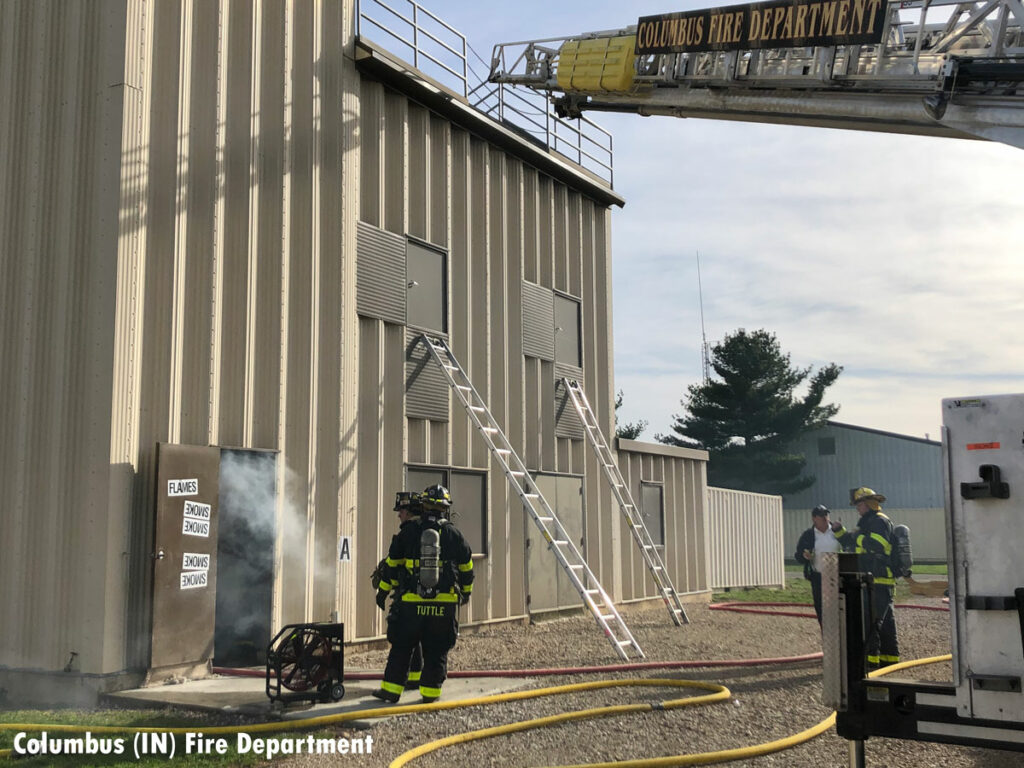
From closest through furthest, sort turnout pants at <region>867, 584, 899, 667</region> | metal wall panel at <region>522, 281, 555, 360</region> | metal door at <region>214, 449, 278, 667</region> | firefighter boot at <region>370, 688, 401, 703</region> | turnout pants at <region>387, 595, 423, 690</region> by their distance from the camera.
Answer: firefighter boot at <region>370, 688, 401, 703</region> < turnout pants at <region>387, 595, 423, 690</region> < turnout pants at <region>867, 584, 899, 667</region> < metal door at <region>214, 449, 278, 667</region> < metal wall panel at <region>522, 281, 555, 360</region>

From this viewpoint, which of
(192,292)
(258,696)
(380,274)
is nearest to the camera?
(258,696)

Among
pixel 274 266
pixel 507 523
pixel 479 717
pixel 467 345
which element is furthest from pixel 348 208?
pixel 479 717

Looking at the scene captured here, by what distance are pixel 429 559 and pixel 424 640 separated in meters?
0.74

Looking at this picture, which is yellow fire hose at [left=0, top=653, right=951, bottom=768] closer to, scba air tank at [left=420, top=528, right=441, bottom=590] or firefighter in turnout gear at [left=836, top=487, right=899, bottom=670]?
scba air tank at [left=420, top=528, right=441, bottom=590]

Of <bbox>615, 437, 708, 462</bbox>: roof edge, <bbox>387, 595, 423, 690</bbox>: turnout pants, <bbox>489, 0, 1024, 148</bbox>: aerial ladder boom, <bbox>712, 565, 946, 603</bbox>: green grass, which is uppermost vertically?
<bbox>489, 0, 1024, 148</bbox>: aerial ladder boom

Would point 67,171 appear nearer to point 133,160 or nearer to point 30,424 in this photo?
point 133,160

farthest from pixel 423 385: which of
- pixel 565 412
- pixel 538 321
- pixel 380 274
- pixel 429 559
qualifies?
pixel 429 559

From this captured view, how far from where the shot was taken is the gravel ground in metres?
7.04

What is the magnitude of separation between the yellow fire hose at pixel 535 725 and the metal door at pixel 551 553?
6.27m

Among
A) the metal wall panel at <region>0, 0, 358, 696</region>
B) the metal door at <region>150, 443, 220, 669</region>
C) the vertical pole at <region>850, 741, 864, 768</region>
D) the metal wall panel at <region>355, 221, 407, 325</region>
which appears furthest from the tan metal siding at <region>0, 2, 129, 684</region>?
the vertical pole at <region>850, 741, 864, 768</region>

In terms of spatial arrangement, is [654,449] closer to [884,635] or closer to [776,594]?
[776,594]

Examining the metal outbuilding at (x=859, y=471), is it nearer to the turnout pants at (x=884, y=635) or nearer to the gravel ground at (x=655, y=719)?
the gravel ground at (x=655, y=719)

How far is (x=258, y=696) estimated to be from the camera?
8.99 meters

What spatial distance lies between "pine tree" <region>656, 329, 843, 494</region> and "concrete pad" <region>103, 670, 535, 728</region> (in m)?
43.3
